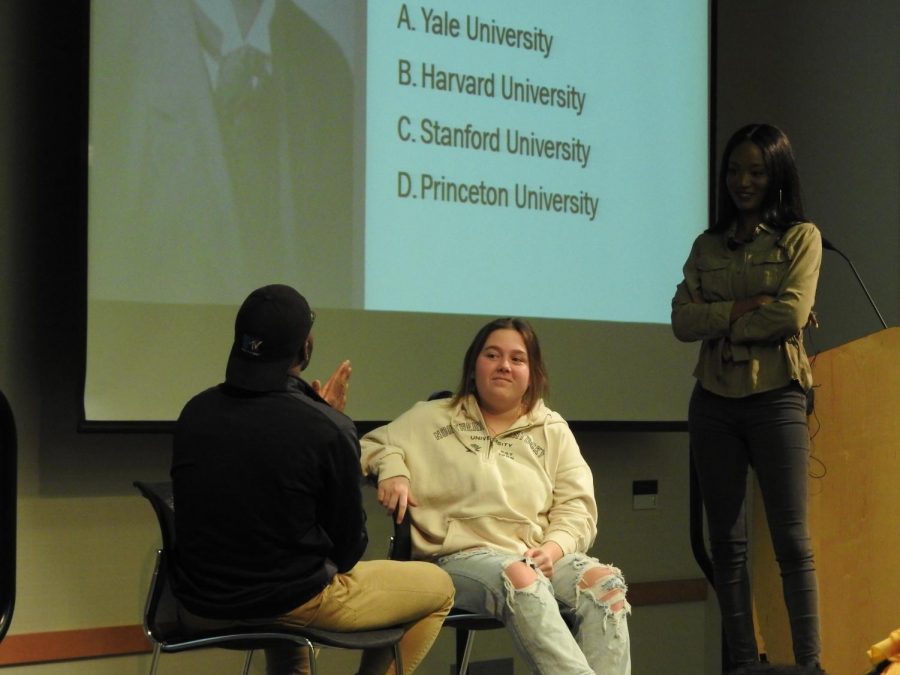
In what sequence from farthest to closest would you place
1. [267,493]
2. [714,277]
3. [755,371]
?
1. [714,277]
2. [755,371]
3. [267,493]

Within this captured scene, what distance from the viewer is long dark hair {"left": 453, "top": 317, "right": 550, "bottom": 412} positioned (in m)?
2.94

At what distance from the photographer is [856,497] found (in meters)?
3.39

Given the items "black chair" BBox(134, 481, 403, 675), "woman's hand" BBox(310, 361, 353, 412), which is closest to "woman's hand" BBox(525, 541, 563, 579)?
"black chair" BBox(134, 481, 403, 675)

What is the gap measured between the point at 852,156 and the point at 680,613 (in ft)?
6.02

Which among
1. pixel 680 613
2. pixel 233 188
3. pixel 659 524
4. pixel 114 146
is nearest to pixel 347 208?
pixel 233 188

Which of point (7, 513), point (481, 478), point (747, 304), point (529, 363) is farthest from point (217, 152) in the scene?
point (747, 304)

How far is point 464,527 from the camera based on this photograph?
284 cm

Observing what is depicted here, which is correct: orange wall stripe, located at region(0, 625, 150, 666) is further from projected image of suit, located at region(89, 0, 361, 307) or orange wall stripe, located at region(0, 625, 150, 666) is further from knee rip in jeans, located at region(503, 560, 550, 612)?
knee rip in jeans, located at region(503, 560, 550, 612)

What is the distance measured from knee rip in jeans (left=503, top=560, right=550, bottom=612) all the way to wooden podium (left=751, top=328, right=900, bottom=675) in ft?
3.90

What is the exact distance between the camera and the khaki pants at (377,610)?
2.32 m

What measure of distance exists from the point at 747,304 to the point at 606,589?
872 mm

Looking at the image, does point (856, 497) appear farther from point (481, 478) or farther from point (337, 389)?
point (337, 389)

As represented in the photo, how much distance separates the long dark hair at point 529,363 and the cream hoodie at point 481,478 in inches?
1.4

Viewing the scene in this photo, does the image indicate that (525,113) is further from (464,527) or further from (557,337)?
(464,527)
